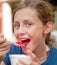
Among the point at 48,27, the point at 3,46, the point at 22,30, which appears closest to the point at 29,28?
the point at 22,30

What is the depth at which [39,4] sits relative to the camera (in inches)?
57.4

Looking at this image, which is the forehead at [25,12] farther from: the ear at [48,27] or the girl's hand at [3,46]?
the girl's hand at [3,46]

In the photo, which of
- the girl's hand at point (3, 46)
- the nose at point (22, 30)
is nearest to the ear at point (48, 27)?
the nose at point (22, 30)

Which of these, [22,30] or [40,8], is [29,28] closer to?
[22,30]

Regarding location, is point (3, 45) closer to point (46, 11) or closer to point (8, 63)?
point (8, 63)

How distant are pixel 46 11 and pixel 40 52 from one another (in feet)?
0.84

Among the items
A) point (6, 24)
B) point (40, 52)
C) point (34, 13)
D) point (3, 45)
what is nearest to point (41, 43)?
point (40, 52)

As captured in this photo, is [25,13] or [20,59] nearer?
[20,59]

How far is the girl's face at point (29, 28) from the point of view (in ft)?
4.23

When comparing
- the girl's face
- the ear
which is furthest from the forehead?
the ear

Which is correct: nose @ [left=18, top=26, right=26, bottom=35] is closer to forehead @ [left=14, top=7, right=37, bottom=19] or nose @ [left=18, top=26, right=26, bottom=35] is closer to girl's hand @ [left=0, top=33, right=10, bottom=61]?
forehead @ [left=14, top=7, right=37, bottom=19]

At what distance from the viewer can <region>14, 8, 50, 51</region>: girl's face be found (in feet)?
4.23

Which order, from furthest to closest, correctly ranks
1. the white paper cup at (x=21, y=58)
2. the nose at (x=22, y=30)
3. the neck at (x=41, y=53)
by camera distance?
1. the neck at (x=41, y=53)
2. the nose at (x=22, y=30)
3. the white paper cup at (x=21, y=58)

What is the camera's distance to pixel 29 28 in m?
1.33
